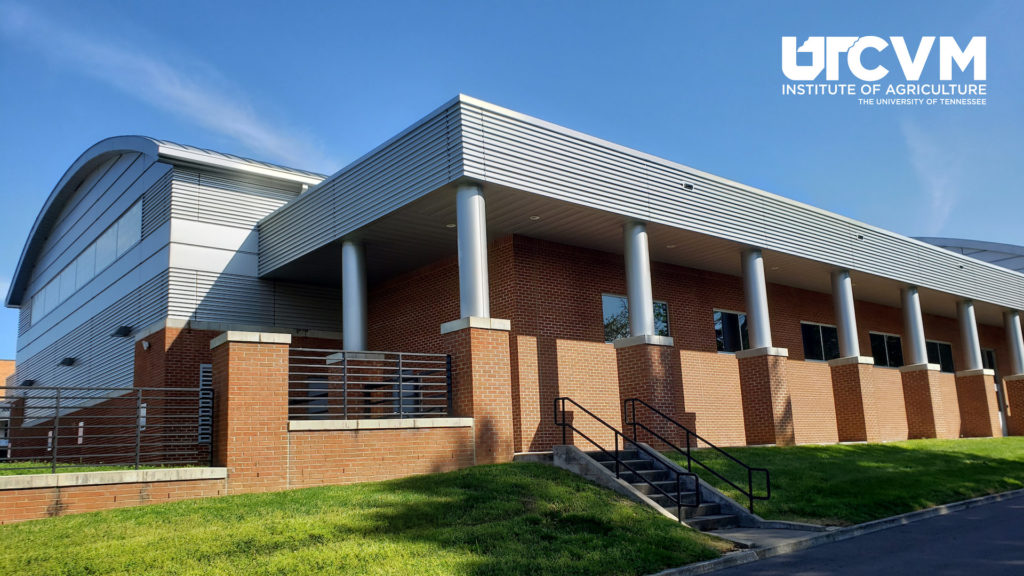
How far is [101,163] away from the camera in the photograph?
2464 cm

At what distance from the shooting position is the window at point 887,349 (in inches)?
1077

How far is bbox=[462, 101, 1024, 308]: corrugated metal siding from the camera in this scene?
1437 centimetres

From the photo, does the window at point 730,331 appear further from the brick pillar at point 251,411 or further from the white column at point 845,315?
the brick pillar at point 251,411

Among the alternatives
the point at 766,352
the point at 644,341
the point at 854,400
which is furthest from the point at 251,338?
the point at 854,400

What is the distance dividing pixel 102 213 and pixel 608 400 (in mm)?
16015

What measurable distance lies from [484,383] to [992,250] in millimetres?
36122

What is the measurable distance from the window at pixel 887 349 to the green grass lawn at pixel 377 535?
1923 cm

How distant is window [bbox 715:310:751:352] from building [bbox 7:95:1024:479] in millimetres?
61

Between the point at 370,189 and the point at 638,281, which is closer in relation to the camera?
the point at 370,189

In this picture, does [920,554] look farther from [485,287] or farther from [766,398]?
[766,398]

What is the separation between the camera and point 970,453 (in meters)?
20.0

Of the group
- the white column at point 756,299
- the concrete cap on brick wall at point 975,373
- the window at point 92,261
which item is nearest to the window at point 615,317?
the white column at point 756,299

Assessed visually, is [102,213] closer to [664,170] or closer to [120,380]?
[120,380]

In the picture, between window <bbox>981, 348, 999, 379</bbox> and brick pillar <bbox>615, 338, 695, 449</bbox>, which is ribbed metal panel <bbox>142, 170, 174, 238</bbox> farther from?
window <bbox>981, 348, 999, 379</bbox>
